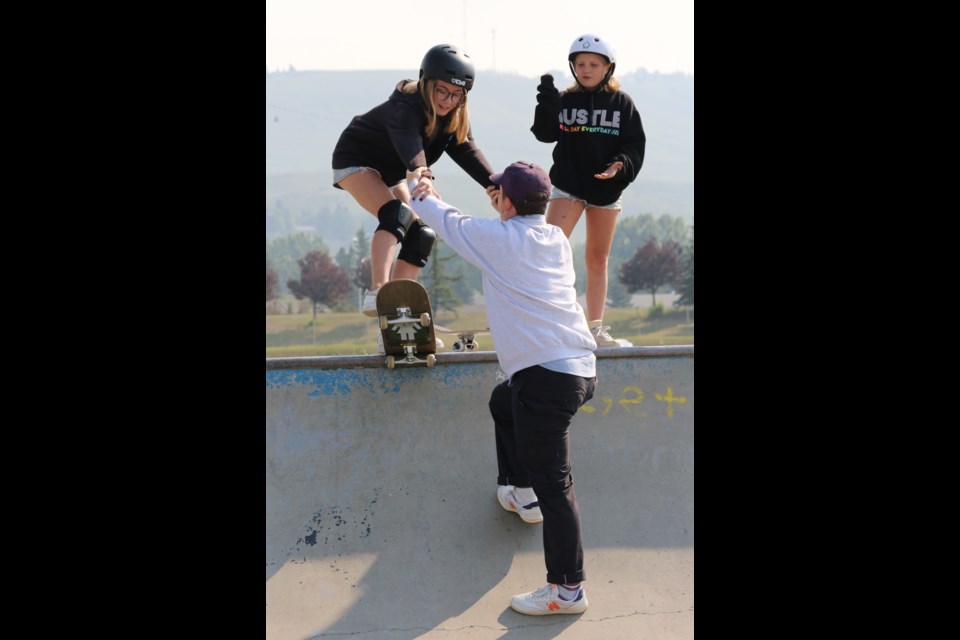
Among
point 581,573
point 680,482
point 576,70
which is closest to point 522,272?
point 581,573

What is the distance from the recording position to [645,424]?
496cm

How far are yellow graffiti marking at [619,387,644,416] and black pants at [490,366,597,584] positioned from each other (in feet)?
4.51

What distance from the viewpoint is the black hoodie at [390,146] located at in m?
4.91

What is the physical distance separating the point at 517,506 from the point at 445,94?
2355 mm

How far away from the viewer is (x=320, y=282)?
63656 mm

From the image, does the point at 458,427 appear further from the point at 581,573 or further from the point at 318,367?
the point at 581,573

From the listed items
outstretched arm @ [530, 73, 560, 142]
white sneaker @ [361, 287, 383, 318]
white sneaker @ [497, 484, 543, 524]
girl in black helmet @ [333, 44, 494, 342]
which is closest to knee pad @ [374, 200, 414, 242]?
girl in black helmet @ [333, 44, 494, 342]

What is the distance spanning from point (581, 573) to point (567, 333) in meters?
1.06

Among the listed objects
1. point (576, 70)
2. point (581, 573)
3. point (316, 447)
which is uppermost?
point (576, 70)

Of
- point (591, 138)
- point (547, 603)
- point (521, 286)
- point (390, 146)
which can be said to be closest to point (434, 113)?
point (390, 146)

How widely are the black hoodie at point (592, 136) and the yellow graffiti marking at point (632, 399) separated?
1.30m

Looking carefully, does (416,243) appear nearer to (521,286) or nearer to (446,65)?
(446,65)

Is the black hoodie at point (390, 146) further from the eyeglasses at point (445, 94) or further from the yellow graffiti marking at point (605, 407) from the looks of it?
the yellow graffiti marking at point (605, 407)

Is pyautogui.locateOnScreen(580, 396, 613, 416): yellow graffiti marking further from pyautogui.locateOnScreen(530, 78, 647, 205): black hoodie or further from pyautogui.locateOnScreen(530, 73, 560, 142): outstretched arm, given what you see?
pyautogui.locateOnScreen(530, 73, 560, 142): outstretched arm
